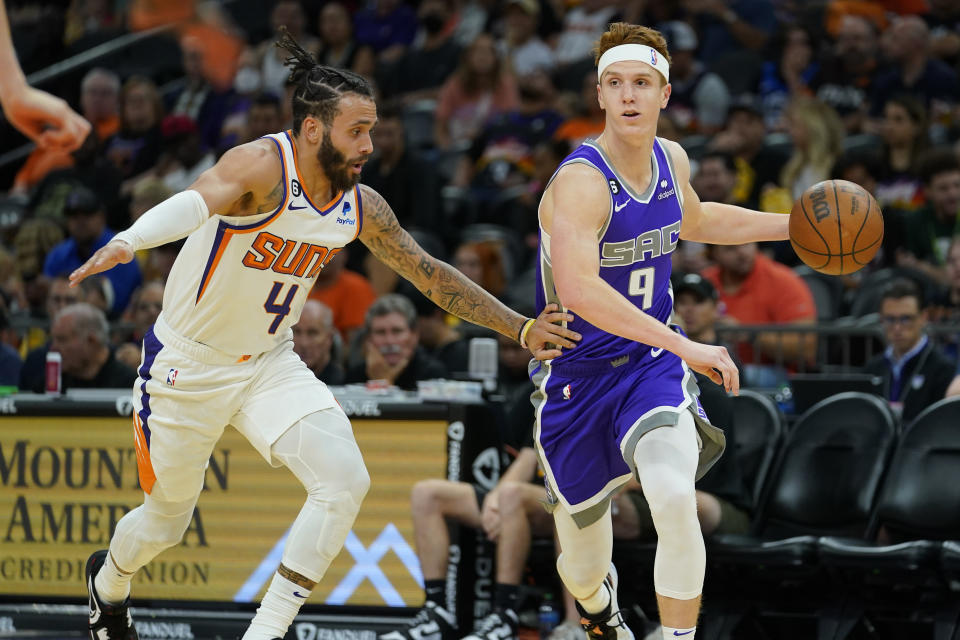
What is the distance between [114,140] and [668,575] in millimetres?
11282

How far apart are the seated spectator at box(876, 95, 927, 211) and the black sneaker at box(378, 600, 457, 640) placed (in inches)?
218

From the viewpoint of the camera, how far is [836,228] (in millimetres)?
5520

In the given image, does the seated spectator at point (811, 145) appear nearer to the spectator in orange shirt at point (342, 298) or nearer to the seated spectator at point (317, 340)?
the spectator in orange shirt at point (342, 298)

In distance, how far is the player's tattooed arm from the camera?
605cm

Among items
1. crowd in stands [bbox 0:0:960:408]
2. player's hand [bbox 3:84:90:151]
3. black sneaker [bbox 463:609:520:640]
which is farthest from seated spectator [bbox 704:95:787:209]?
player's hand [bbox 3:84:90:151]

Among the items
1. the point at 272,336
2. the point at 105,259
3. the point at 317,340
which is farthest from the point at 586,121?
the point at 105,259

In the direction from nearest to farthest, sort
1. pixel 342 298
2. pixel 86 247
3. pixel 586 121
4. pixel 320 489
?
1. pixel 320 489
2. pixel 342 298
3. pixel 86 247
4. pixel 586 121

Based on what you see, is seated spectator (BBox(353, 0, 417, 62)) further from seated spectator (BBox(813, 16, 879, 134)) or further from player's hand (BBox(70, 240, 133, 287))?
player's hand (BBox(70, 240, 133, 287))

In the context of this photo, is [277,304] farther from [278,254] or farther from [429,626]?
[429,626]

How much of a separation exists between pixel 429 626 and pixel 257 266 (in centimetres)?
248

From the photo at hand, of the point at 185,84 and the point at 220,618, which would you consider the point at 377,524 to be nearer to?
the point at 220,618

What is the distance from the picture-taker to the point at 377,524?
24.8 ft

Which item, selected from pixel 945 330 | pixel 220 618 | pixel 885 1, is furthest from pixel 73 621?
pixel 885 1

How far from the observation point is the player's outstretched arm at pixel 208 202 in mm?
4762
